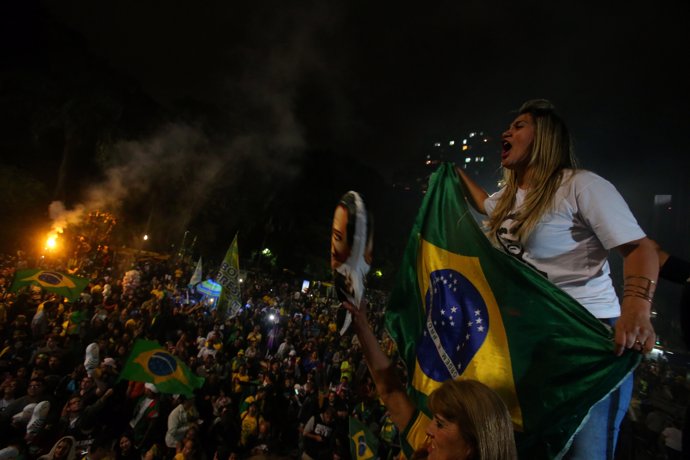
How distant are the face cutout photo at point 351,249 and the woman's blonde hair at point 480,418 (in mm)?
689

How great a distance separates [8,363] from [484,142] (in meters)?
101

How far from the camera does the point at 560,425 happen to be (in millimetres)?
1668

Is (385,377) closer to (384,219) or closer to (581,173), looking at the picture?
(581,173)

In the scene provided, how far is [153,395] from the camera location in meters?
8.79

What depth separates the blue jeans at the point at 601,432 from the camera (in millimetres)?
1691

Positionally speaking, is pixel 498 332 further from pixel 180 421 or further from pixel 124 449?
pixel 180 421

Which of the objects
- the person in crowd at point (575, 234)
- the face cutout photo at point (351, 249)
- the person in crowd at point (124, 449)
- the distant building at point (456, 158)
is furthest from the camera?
the distant building at point (456, 158)

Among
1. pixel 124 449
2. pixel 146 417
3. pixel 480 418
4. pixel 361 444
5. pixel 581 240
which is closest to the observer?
pixel 480 418

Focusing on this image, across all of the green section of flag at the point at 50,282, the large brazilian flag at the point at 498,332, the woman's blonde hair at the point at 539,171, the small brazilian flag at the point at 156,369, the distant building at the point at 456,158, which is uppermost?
the distant building at the point at 456,158

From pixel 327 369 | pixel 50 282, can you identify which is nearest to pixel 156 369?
pixel 50 282

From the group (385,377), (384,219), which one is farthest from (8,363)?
(384,219)

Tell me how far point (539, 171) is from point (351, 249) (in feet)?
4.18

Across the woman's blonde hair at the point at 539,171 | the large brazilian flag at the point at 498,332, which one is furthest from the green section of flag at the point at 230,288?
the woman's blonde hair at the point at 539,171

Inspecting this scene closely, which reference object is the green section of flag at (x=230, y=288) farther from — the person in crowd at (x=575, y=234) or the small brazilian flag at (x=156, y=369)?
the person in crowd at (x=575, y=234)
